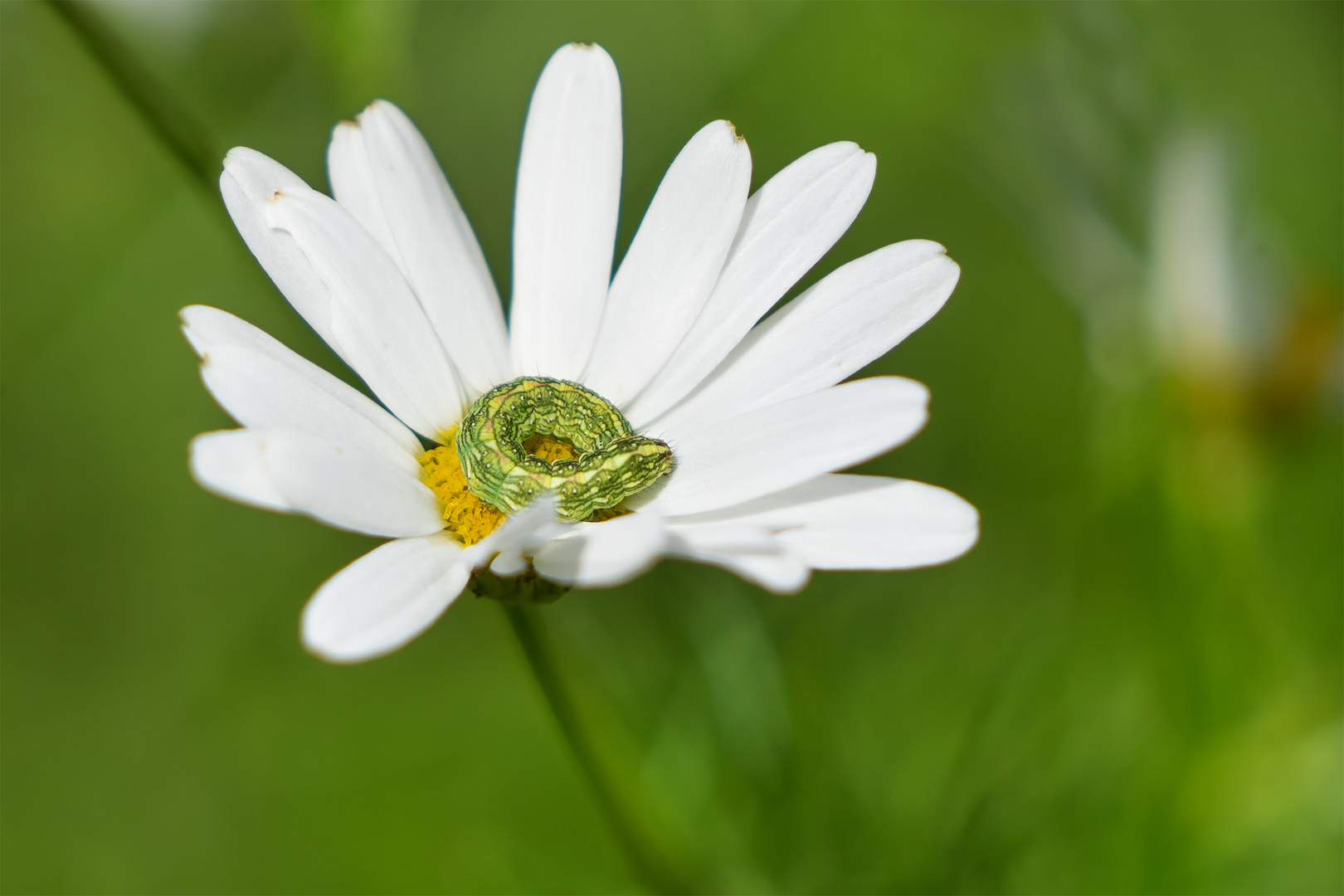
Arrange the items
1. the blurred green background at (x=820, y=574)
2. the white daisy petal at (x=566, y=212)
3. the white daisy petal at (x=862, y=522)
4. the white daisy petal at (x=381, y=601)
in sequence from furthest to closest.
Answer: the blurred green background at (x=820, y=574), the white daisy petal at (x=566, y=212), the white daisy petal at (x=862, y=522), the white daisy petal at (x=381, y=601)

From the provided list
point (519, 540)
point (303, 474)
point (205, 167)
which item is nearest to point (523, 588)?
point (519, 540)

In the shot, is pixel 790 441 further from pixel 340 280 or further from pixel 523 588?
pixel 340 280

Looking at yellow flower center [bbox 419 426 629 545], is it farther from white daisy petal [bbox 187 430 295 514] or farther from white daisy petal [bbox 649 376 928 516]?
white daisy petal [bbox 187 430 295 514]

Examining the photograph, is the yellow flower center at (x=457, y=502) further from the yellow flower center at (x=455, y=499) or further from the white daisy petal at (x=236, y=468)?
the white daisy petal at (x=236, y=468)

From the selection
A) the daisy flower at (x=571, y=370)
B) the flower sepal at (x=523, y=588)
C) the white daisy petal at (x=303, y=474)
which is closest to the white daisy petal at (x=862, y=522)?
the daisy flower at (x=571, y=370)

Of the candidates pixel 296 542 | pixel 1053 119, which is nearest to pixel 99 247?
pixel 296 542
